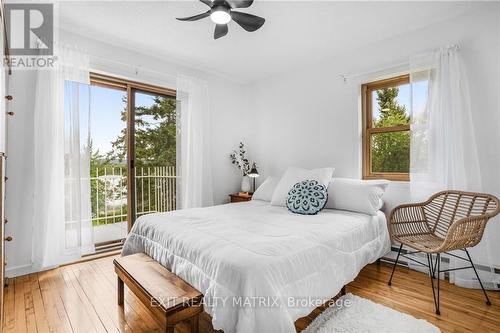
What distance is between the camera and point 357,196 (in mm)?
2664

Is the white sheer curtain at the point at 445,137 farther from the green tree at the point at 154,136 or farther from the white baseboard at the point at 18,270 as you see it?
the white baseboard at the point at 18,270

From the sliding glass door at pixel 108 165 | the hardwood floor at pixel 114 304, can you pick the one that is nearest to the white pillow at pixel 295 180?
the hardwood floor at pixel 114 304

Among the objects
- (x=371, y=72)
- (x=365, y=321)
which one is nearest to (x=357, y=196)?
(x=365, y=321)

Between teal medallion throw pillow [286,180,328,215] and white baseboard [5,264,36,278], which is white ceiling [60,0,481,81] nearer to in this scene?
teal medallion throw pillow [286,180,328,215]

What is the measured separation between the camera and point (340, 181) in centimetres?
295

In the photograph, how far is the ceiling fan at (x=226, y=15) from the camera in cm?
197

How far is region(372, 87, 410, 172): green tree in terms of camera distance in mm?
2990

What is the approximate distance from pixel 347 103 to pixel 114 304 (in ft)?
10.9

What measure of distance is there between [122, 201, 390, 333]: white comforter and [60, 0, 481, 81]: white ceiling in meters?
1.97

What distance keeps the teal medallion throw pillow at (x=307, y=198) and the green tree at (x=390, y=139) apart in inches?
37.4

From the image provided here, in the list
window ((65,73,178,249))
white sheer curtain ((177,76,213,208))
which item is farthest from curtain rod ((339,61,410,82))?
window ((65,73,178,249))

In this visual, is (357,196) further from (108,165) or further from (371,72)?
(108,165)

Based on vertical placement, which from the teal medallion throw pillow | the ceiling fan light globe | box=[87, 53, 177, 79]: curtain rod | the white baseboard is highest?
box=[87, 53, 177, 79]: curtain rod

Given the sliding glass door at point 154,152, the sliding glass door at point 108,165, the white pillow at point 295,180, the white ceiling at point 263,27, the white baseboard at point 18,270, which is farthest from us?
the sliding glass door at point 154,152
